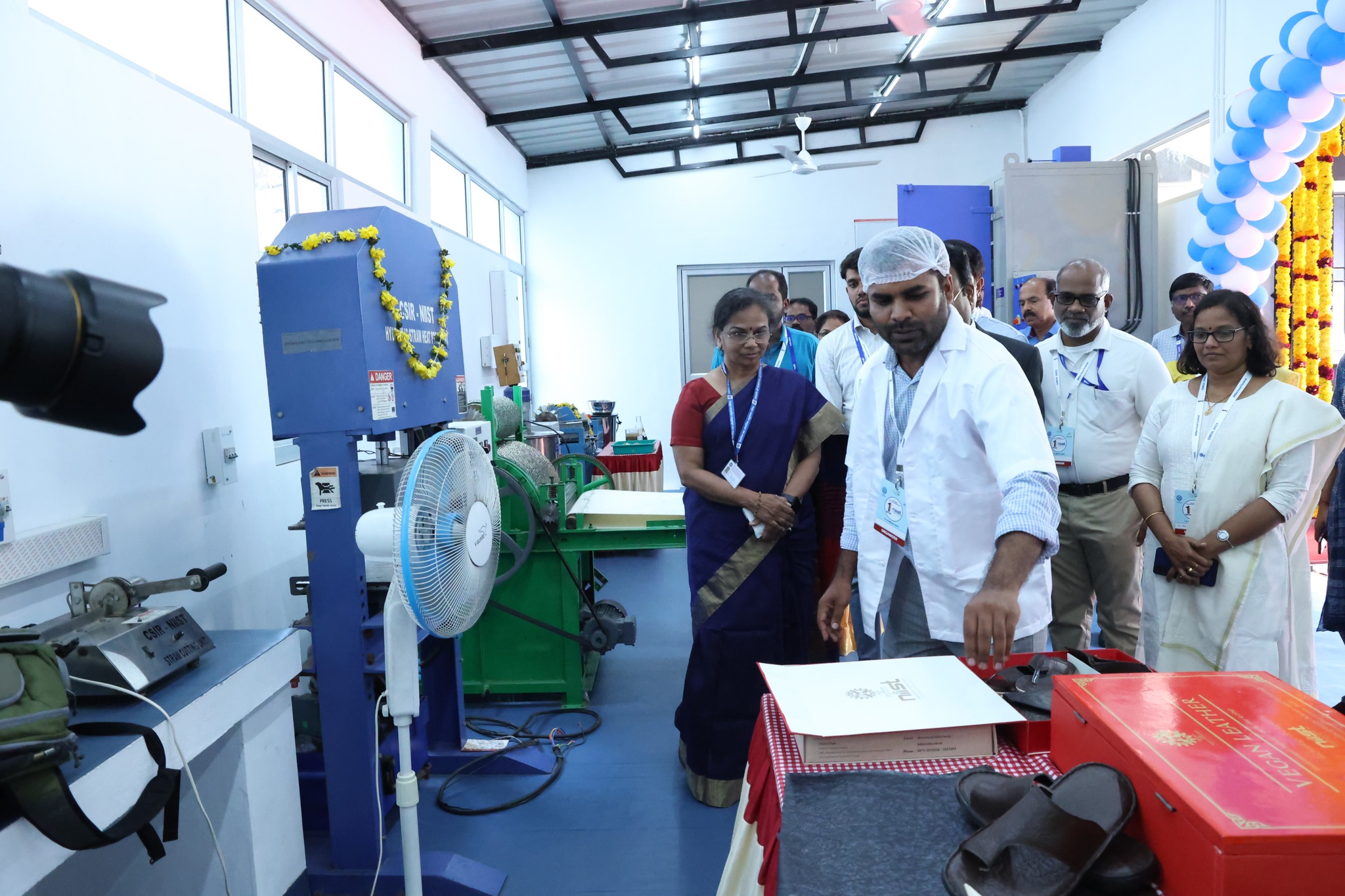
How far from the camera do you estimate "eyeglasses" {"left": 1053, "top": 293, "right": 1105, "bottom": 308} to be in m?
2.68

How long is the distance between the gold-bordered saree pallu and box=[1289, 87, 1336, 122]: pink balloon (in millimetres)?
2868

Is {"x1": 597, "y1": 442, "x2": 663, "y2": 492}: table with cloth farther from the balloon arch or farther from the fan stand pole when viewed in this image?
the fan stand pole

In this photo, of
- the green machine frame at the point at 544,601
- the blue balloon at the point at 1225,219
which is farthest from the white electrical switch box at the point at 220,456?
the blue balloon at the point at 1225,219

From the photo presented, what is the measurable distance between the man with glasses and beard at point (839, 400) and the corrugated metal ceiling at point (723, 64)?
127 inches

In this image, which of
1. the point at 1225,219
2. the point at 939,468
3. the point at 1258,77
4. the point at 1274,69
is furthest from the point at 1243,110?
the point at 939,468

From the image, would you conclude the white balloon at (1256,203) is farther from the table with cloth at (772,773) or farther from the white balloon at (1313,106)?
the table with cloth at (772,773)

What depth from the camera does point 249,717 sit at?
177 cm

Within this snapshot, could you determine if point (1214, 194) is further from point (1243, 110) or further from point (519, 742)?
point (519, 742)

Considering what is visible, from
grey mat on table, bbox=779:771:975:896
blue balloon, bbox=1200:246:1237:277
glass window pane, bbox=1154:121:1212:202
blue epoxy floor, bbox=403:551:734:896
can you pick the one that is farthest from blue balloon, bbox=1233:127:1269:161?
grey mat on table, bbox=779:771:975:896

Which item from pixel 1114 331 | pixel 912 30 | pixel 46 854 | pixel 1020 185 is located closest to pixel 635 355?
pixel 1020 185

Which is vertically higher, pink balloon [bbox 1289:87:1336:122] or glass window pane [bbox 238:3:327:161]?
glass window pane [bbox 238:3:327:161]

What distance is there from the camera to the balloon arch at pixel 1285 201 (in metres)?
3.55

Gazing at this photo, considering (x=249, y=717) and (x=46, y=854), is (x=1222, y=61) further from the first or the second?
(x=46, y=854)

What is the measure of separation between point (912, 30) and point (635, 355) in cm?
512
